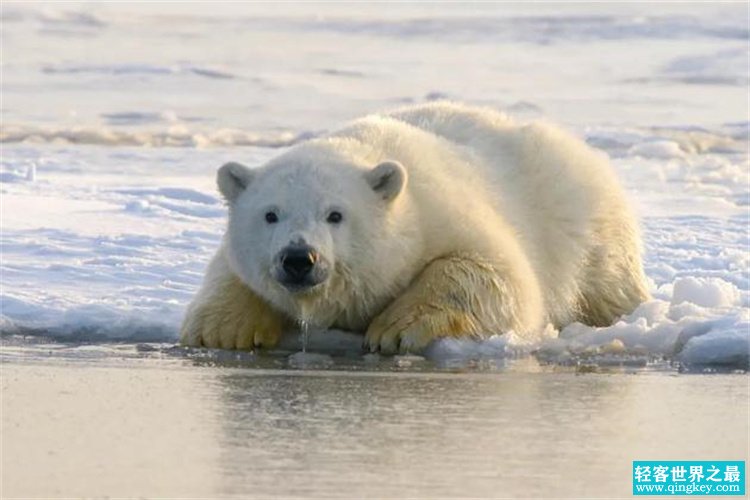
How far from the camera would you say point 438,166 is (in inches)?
333

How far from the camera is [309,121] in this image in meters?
17.9

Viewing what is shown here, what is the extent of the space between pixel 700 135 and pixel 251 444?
12.2 m

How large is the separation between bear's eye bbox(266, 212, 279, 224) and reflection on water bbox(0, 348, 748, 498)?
0.77m

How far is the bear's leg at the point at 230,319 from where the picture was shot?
314 inches

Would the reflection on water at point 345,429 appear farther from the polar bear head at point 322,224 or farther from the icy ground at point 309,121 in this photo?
the icy ground at point 309,121

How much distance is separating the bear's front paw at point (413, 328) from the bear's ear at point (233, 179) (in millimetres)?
854

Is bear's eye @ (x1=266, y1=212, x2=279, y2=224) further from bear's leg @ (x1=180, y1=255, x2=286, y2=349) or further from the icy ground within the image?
the icy ground

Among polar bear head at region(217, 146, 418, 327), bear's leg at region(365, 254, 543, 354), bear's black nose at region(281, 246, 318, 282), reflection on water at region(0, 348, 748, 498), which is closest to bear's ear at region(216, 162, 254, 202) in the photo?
polar bear head at region(217, 146, 418, 327)

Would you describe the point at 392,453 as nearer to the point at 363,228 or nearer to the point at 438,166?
the point at 363,228

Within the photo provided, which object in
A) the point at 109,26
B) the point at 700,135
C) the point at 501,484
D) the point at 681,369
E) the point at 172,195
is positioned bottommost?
the point at 501,484

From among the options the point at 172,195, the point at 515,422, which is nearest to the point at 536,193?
the point at 515,422

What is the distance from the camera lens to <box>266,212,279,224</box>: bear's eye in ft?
25.3

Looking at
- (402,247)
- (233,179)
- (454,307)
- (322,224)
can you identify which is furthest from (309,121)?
(322,224)

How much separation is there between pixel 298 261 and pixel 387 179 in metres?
0.68
